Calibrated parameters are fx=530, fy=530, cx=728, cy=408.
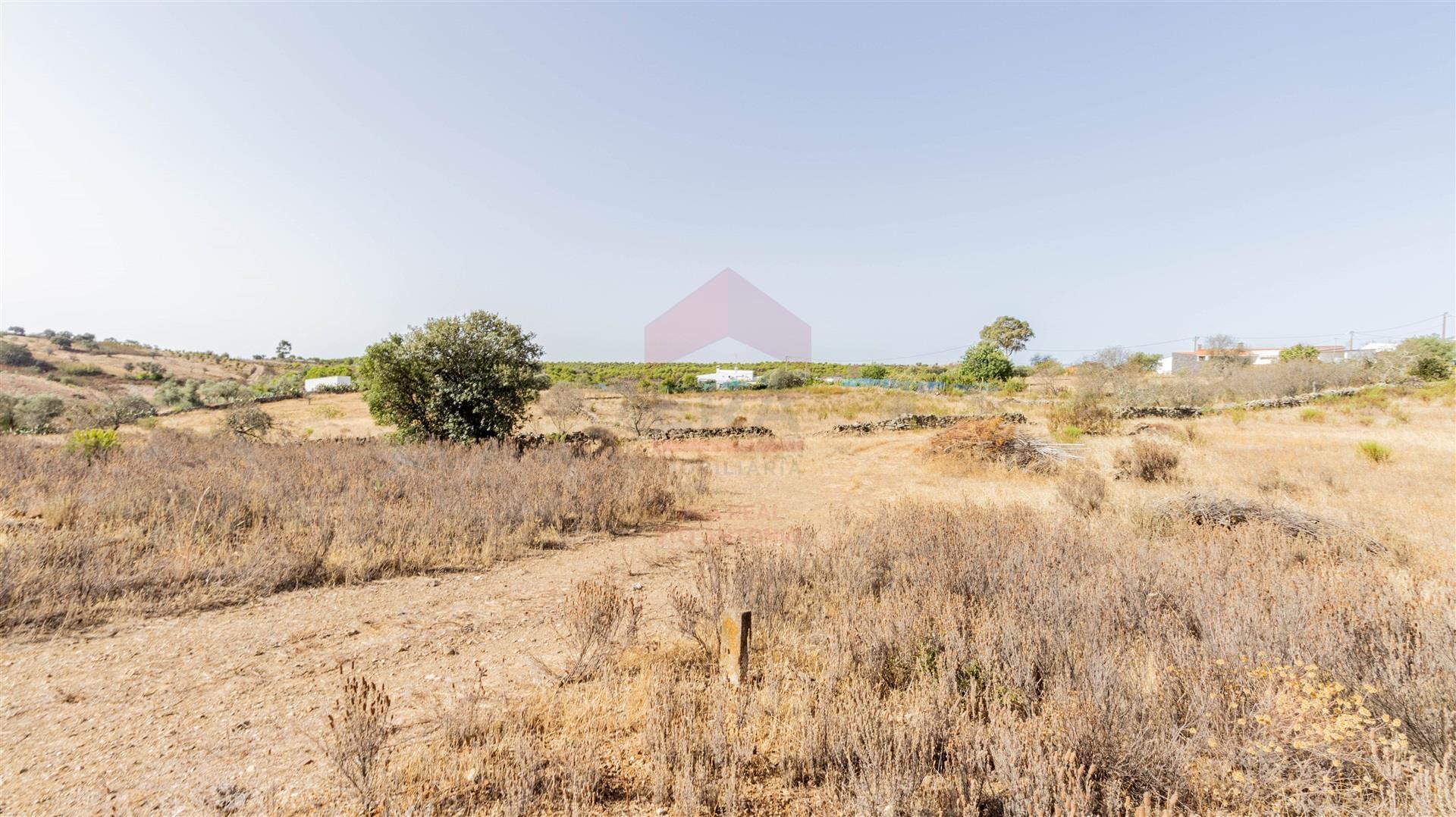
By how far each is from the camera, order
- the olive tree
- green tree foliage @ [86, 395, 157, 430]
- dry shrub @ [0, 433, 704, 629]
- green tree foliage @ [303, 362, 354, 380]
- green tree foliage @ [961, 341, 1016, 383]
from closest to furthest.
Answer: dry shrub @ [0, 433, 704, 629]
green tree foliage @ [86, 395, 157, 430]
the olive tree
green tree foliage @ [961, 341, 1016, 383]
green tree foliage @ [303, 362, 354, 380]

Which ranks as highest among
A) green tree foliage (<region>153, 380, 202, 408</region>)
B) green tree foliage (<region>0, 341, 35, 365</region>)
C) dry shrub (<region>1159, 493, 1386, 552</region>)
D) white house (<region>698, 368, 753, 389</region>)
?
green tree foliage (<region>0, 341, 35, 365</region>)

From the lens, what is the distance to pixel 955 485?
10.8 meters

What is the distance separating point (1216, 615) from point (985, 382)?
42.7 m

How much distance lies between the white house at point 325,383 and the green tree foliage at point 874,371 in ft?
166

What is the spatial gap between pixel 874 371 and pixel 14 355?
74.7 metres

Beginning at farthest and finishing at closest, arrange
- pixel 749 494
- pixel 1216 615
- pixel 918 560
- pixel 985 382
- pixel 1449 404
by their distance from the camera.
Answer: pixel 985 382
pixel 1449 404
pixel 749 494
pixel 918 560
pixel 1216 615

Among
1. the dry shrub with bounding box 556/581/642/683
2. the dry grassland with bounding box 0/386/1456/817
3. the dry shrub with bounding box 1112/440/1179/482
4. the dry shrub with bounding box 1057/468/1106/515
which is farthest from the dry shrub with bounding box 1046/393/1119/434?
the dry shrub with bounding box 556/581/642/683

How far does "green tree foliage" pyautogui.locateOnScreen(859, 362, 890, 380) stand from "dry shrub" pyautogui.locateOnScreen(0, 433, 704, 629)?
2234 inches

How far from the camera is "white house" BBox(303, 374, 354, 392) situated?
38644mm

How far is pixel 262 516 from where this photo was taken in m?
6.54

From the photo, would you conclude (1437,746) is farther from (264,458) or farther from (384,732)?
(264,458)

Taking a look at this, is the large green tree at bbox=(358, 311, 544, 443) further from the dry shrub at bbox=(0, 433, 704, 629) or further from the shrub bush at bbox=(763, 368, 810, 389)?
the shrub bush at bbox=(763, 368, 810, 389)

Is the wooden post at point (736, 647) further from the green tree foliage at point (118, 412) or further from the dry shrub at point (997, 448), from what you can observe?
the green tree foliage at point (118, 412)

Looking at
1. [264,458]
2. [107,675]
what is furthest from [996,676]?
[264,458]
